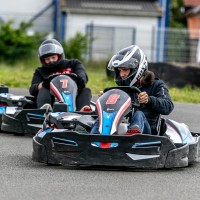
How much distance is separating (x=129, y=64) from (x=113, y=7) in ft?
79.3

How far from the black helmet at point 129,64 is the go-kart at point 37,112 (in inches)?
85.3

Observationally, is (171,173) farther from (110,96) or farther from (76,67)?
(76,67)

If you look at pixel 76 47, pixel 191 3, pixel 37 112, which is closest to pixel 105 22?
pixel 76 47

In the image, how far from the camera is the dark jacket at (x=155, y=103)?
329 inches

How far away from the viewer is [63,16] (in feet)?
104

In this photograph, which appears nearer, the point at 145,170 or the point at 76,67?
the point at 145,170

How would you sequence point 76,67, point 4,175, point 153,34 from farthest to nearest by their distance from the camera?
point 153,34
point 76,67
point 4,175

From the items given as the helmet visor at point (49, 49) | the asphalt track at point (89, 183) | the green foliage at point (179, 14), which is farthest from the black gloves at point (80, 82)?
the green foliage at point (179, 14)

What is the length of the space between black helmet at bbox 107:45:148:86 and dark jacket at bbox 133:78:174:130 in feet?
0.52

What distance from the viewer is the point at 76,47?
28.1 m

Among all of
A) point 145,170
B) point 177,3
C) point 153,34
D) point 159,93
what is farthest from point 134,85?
point 177,3

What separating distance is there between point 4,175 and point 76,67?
454 cm

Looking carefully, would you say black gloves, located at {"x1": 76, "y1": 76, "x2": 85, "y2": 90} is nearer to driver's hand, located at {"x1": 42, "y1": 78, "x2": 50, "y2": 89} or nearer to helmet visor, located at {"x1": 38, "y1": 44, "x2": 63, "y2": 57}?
driver's hand, located at {"x1": 42, "y1": 78, "x2": 50, "y2": 89}

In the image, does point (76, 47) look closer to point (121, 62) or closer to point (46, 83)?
point (46, 83)
